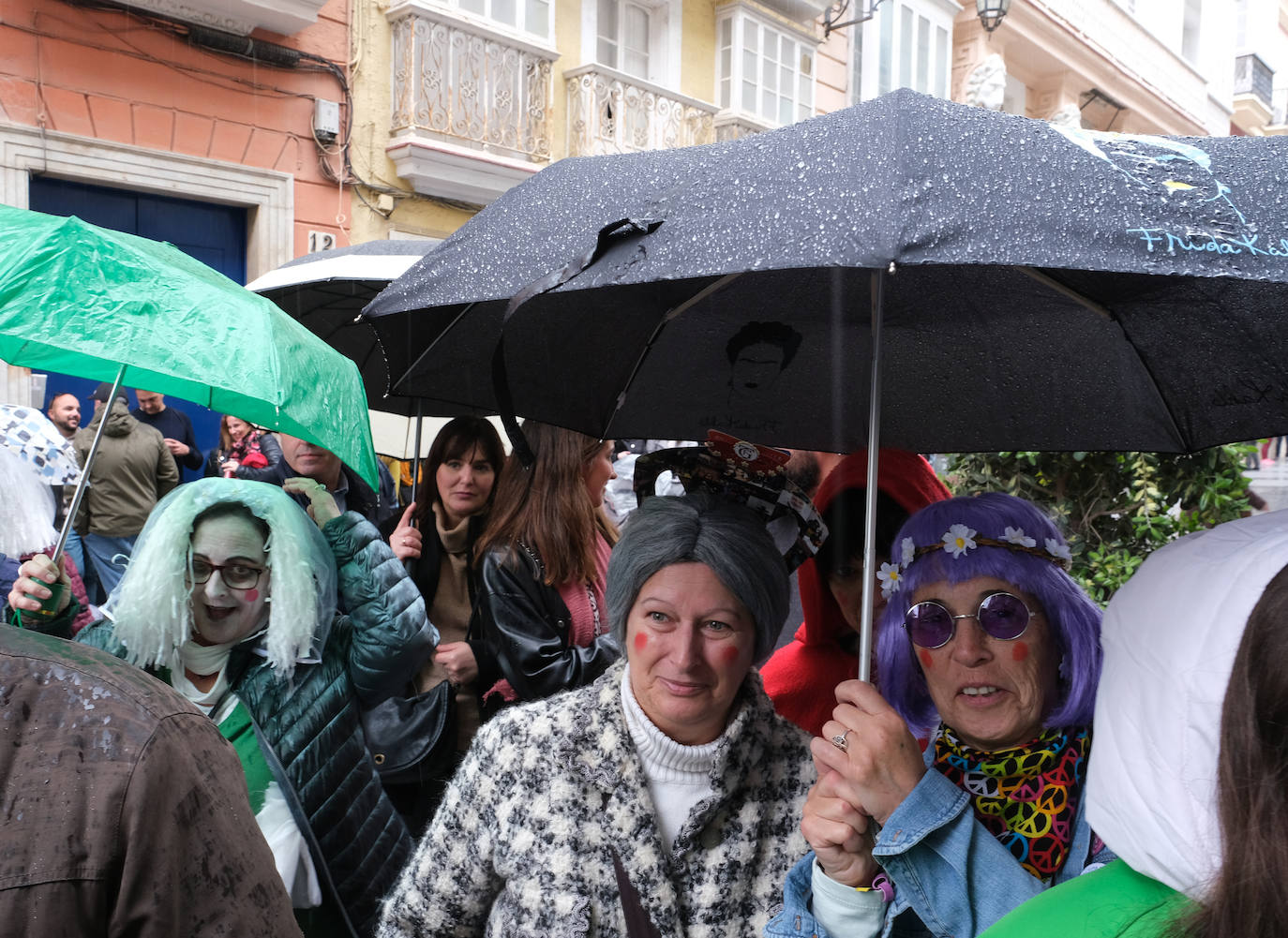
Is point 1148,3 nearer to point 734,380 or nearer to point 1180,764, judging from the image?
point 734,380

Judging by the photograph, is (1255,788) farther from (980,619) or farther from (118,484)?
(118,484)

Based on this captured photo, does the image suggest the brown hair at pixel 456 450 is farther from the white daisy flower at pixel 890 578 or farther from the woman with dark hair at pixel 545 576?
the white daisy flower at pixel 890 578

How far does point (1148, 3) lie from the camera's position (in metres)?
19.9

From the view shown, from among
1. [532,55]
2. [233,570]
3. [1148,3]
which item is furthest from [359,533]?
[1148,3]

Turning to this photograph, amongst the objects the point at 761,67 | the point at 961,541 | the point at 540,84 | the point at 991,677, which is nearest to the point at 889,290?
the point at 961,541

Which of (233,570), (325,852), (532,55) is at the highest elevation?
(532,55)

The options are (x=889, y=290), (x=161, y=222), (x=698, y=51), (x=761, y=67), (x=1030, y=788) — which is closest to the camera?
(x=1030, y=788)

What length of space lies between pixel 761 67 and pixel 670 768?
1300 centimetres

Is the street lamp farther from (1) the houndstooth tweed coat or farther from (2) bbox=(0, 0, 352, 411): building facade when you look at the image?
(1) the houndstooth tweed coat

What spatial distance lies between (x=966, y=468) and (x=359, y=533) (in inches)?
115

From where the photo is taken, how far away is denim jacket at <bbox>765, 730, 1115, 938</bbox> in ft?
5.02

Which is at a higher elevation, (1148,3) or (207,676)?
(1148,3)

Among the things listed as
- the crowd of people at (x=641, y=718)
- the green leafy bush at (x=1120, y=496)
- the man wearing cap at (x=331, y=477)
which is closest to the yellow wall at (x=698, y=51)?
the man wearing cap at (x=331, y=477)

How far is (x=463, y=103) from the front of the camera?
1030cm
